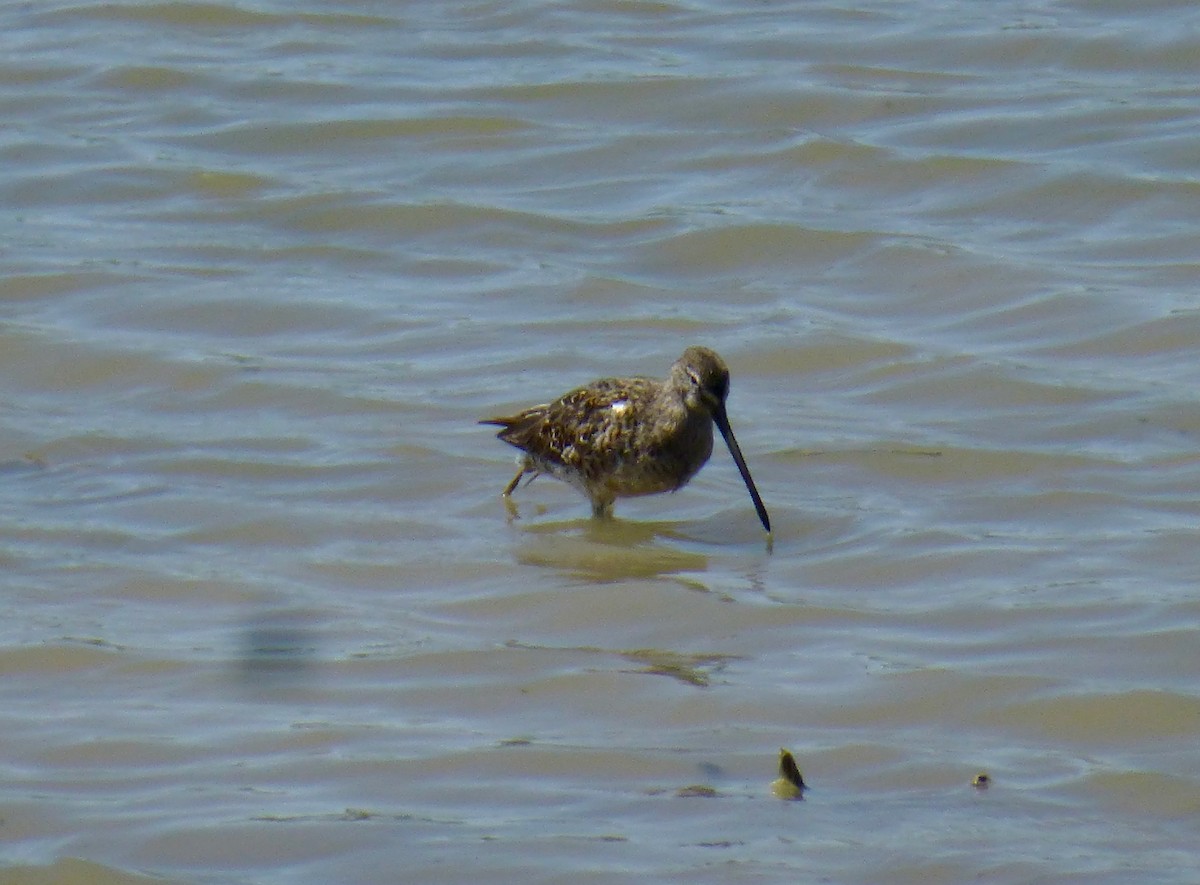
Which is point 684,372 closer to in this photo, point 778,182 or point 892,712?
point 892,712

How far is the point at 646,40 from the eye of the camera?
42.9 ft

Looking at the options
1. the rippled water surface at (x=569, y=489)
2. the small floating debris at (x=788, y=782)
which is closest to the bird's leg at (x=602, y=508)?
the rippled water surface at (x=569, y=489)

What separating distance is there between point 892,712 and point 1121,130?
6.39 metres

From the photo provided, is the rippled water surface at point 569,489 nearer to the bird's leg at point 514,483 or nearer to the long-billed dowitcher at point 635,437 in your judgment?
the bird's leg at point 514,483

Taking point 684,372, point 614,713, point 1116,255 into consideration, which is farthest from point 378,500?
point 1116,255

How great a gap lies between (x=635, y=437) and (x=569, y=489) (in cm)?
78

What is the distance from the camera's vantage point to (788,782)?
194 inches

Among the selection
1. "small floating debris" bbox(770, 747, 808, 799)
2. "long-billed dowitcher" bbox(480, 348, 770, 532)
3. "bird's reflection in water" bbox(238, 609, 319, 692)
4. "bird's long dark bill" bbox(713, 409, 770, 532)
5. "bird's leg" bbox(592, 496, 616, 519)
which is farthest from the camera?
"bird's leg" bbox(592, 496, 616, 519)

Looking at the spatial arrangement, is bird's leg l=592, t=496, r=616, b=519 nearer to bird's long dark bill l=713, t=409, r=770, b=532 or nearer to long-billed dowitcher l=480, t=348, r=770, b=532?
long-billed dowitcher l=480, t=348, r=770, b=532

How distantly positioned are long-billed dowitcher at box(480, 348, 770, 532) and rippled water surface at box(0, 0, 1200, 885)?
0.17 metres

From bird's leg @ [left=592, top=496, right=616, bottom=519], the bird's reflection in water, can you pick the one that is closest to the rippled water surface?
the bird's reflection in water

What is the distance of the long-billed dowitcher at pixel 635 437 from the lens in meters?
7.38

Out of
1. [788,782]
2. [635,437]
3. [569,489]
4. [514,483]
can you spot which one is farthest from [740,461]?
[788,782]

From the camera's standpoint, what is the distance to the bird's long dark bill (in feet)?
23.1
